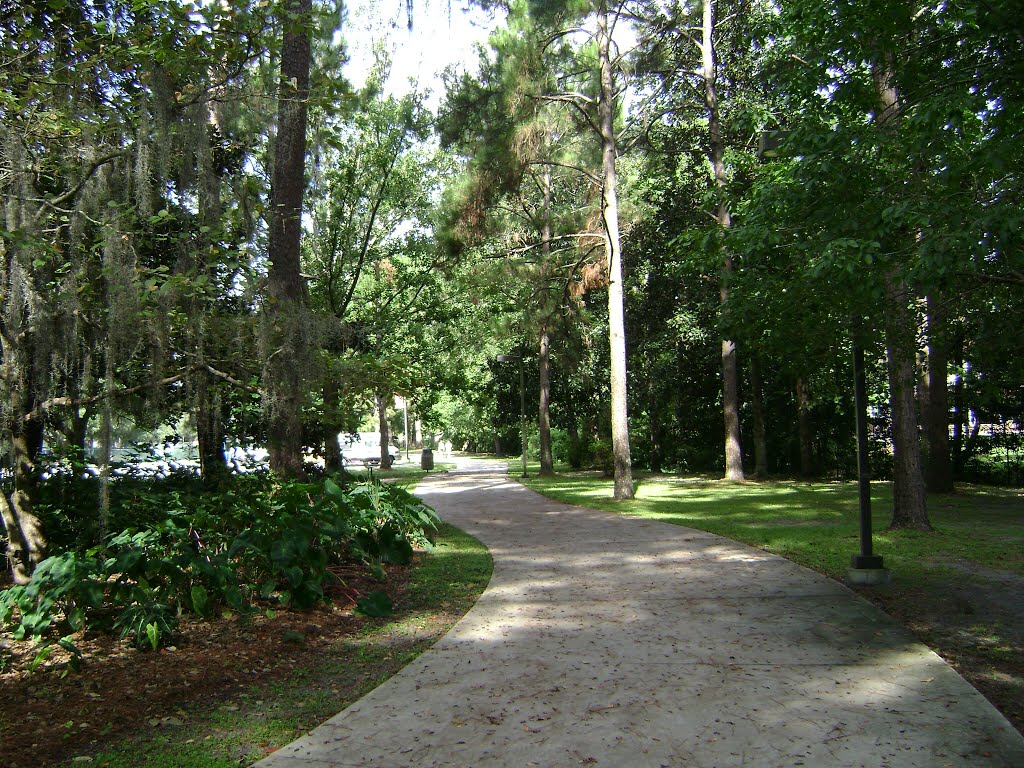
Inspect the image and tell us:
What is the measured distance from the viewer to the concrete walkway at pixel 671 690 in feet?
11.4

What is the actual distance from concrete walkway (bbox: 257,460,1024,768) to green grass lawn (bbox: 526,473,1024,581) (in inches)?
A: 74.6

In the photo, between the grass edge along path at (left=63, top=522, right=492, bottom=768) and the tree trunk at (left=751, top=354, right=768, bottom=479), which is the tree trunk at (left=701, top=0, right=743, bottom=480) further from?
the grass edge along path at (left=63, top=522, right=492, bottom=768)

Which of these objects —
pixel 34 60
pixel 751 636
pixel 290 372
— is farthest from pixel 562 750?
pixel 34 60

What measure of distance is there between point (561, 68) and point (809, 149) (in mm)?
12993

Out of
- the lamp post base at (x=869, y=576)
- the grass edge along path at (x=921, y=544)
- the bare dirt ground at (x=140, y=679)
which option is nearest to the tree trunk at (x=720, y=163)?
the grass edge along path at (x=921, y=544)

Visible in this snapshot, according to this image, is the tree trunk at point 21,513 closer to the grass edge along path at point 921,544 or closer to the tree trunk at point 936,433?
the grass edge along path at point 921,544

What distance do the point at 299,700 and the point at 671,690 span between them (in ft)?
6.70

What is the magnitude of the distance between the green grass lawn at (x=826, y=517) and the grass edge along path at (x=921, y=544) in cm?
2

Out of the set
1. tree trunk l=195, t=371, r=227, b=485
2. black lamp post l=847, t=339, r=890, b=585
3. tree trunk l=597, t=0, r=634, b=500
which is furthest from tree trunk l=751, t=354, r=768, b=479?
tree trunk l=195, t=371, r=227, b=485

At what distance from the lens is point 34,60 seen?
6.23m

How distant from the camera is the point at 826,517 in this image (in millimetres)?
12469

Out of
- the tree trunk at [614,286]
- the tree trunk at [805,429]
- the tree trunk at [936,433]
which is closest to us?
the tree trunk at [614,286]

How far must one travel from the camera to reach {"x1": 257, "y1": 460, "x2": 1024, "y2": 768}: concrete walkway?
348 cm

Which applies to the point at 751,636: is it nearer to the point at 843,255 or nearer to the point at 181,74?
the point at 843,255
